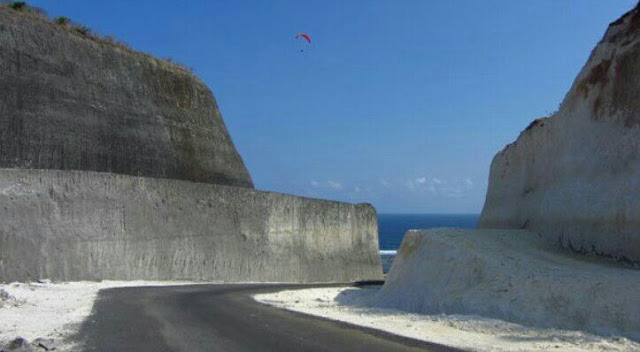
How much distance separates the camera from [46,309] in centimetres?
1298

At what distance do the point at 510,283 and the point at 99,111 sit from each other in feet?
66.6

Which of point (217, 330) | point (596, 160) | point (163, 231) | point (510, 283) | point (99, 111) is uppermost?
point (99, 111)

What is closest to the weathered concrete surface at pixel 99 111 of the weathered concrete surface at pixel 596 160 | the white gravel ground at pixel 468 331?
the white gravel ground at pixel 468 331

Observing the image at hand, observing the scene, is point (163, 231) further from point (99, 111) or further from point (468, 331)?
point (468, 331)

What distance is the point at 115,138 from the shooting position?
88.5 feet

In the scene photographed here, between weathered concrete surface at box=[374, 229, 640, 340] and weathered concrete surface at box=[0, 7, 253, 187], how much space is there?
14.8 metres

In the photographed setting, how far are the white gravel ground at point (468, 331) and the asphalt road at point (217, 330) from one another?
21.4 inches

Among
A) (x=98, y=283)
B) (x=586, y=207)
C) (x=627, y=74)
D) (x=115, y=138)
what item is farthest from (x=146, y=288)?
(x=627, y=74)

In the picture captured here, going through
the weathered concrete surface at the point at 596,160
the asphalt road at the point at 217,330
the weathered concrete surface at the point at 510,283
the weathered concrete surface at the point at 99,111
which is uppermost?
the weathered concrete surface at the point at 99,111

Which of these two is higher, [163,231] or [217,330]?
[163,231]

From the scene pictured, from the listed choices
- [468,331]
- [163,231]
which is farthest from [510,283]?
[163,231]

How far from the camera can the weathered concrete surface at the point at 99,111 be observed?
2356 centimetres

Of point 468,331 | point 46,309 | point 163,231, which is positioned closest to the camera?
point 468,331

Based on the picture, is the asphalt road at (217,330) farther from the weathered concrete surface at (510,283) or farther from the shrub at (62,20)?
the shrub at (62,20)
